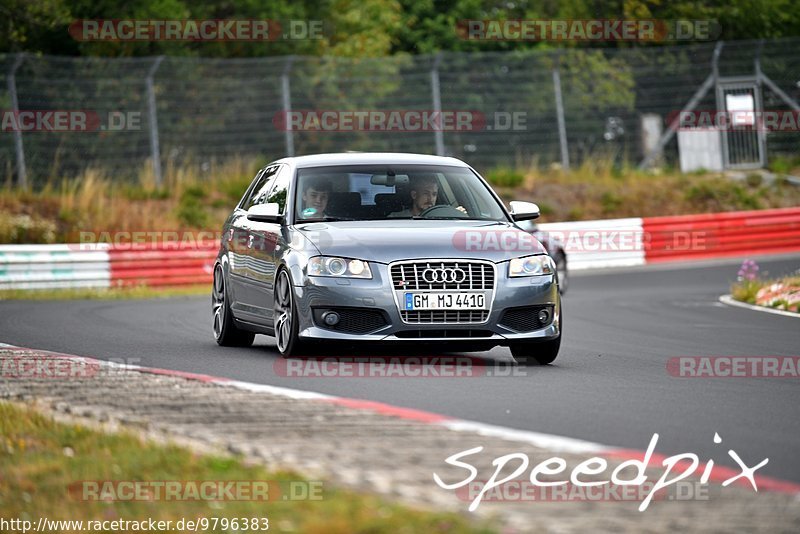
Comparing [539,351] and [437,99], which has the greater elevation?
[437,99]

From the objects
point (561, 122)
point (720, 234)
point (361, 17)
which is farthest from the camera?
point (361, 17)

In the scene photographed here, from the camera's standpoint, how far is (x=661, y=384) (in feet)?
34.7

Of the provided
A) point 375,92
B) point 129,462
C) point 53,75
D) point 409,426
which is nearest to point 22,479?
point 129,462

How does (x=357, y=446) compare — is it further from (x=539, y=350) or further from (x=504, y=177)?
(x=504, y=177)

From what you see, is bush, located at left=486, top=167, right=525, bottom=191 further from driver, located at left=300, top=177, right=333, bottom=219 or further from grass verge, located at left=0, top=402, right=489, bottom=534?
grass verge, located at left=0, top=402, right=489, bottom=534

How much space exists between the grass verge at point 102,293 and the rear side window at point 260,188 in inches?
365

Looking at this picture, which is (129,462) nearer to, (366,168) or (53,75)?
(366,168)

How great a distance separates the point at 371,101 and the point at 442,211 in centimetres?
2070

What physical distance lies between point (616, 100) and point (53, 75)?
1172 cm

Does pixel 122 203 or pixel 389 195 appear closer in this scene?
pixel 389 195

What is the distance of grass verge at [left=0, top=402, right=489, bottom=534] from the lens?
541cm

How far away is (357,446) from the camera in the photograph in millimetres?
6715

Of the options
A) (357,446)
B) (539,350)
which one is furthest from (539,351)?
(357,446)

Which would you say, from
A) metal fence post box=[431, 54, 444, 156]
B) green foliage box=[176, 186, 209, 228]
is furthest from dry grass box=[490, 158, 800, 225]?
green foliage box=[176, 186, 209, 228]
